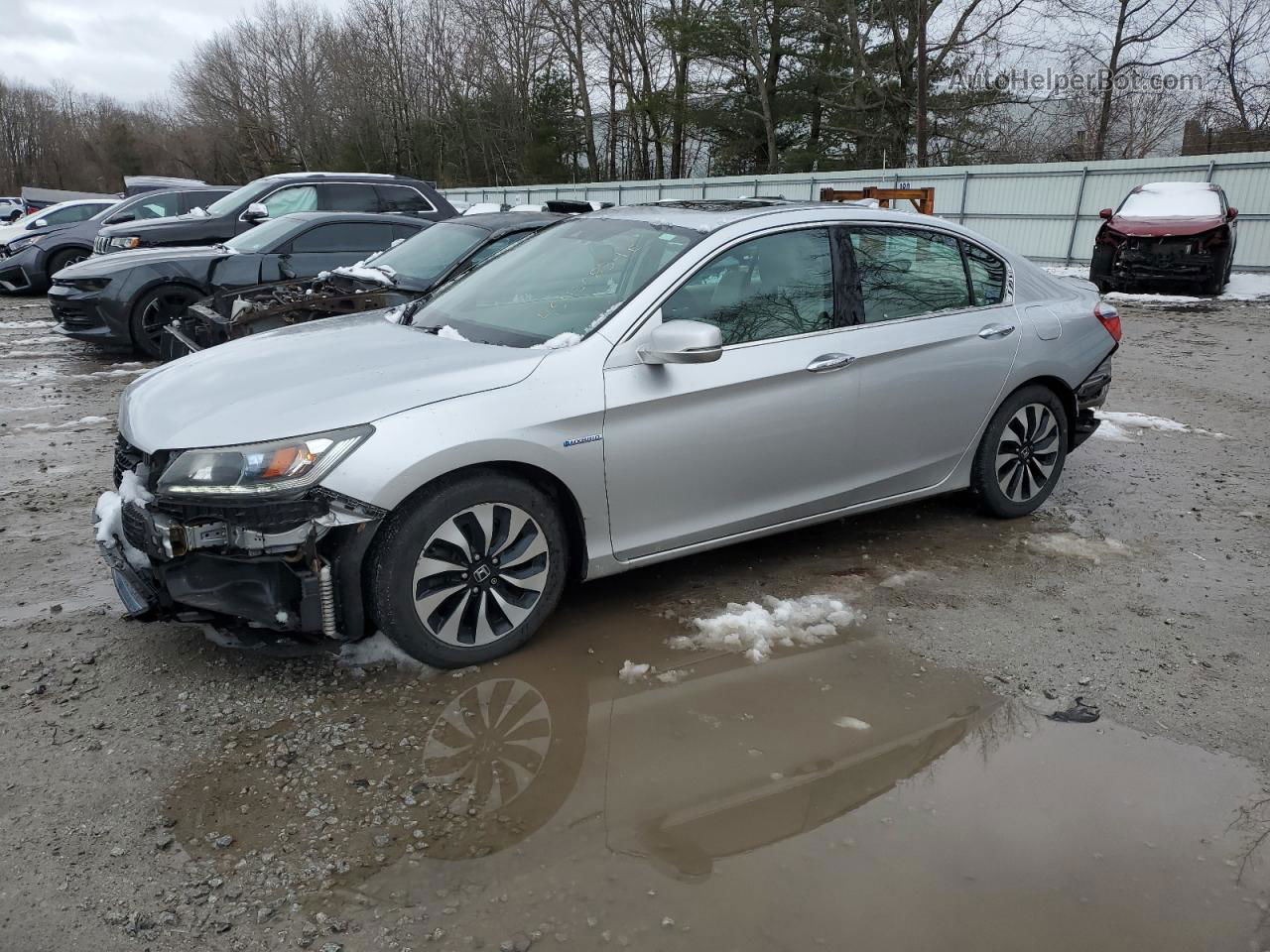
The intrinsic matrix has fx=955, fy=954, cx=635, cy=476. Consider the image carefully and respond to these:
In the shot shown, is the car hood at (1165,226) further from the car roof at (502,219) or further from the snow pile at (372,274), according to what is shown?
the snow pile at (372,274)

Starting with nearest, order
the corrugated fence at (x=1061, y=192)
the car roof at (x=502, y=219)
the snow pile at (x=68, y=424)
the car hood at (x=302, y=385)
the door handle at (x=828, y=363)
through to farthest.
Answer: the car hood at (x=302, y=385) < the door handle at (x=828, y=363) < the snow pile at (x=68, y=424) < the car roof at (x=502, y=219) < the corrugated fence at (x=1061, y=192)

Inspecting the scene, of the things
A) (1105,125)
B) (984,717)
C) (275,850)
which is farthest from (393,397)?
(1105,125)

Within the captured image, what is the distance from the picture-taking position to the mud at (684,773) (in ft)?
7.65

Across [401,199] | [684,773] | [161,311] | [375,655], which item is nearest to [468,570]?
[375,655]

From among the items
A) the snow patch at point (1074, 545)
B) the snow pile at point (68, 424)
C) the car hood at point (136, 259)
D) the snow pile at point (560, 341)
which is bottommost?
the snow patch at point (1074, 545)

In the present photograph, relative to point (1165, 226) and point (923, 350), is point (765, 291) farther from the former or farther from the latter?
point (1165, 226)

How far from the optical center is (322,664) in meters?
3.47

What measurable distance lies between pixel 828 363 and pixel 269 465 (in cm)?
225

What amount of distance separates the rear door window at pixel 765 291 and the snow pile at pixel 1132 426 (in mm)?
3469

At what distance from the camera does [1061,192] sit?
19.5m

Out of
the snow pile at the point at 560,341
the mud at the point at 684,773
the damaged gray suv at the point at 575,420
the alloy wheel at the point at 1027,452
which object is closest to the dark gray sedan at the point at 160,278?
the mud at the point at 684,773

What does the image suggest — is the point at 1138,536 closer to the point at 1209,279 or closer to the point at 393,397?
the point at 393,397

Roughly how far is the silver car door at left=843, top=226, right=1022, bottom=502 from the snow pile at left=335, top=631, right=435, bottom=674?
212 cm

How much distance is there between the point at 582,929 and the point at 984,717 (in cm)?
165
